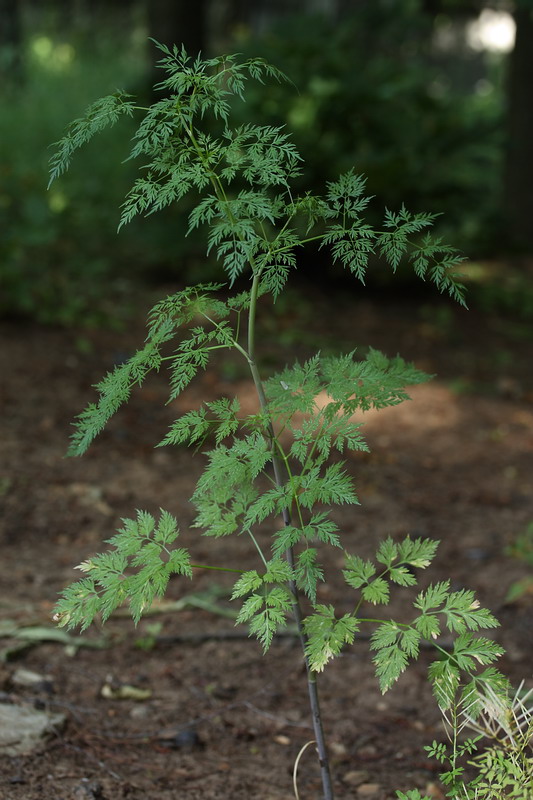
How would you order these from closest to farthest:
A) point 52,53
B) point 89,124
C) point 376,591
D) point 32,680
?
1. point 89,124
2. point 376,591
3. point 32,680
4. point 52,53

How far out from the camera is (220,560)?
3.52 metres

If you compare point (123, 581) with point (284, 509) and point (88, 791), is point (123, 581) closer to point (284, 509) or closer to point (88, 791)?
point (284, 509)

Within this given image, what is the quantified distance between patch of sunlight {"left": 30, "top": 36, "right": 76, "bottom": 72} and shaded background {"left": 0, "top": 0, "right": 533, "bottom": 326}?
9.34 feet

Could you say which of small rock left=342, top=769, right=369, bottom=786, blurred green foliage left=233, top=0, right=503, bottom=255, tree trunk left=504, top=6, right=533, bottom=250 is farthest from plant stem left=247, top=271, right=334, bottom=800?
tree trunk left=504, top=6, right=533, bottom=250

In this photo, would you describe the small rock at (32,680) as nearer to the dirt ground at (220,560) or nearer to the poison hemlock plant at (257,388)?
the dirt ground at (220,560)

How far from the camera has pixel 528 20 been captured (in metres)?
8.21

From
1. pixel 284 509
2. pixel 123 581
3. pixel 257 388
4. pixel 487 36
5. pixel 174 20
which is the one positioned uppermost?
pixel 487 36

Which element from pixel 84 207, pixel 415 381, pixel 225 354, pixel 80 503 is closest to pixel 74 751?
pixel 415 381

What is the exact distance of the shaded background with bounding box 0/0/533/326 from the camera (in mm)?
5945

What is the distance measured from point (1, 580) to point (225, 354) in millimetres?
2841

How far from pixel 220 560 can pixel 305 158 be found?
12.8 feet

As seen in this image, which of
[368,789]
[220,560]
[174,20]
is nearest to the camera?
[368,789]

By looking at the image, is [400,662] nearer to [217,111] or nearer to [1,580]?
[217,111]

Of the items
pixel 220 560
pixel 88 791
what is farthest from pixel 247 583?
pixel 220 560
